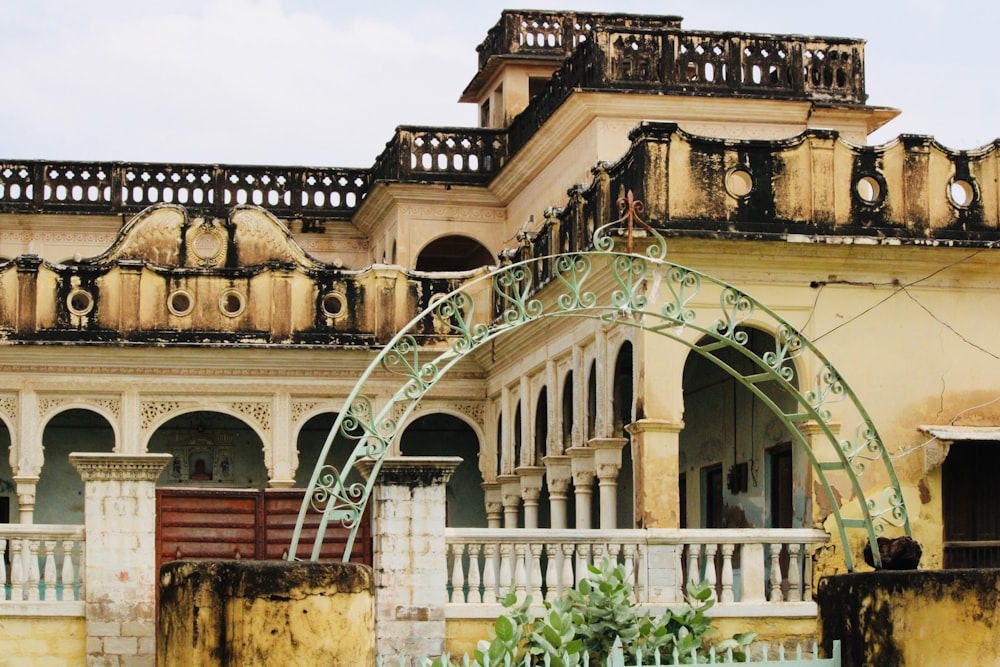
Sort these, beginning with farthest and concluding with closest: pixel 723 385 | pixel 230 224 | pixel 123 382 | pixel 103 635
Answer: pixel 230 224, pixel 123 382, pixel 723 385, pixel 103 635

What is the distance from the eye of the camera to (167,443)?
90.9ft

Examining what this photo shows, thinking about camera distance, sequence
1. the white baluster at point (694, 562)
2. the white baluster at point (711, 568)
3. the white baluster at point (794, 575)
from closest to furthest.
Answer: the white baluster at point (711, 568) < the white baluster at point (694, 562) < the white baluster at point (794, 575)

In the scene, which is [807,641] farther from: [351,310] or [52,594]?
[351,310]

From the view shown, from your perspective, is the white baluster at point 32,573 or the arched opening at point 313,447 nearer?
the white baluster at point 32,573

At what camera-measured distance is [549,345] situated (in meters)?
22.7

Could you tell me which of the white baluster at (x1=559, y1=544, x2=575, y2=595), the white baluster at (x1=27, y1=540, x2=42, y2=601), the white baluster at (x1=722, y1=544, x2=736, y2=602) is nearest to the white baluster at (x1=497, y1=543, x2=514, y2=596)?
the white baluster at (x1=559, y1=544, x2=575, y2=595)

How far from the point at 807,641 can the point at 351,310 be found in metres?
9.41

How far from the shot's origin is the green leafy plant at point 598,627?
49.2 feet

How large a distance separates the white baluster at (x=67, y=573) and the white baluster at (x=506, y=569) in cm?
367

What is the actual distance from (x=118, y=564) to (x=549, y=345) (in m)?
7.24

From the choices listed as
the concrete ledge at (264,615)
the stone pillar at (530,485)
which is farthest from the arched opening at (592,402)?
the concrete ledge at (264,615)

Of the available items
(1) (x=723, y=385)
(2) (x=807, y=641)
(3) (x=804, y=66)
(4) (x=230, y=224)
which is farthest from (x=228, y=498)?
(3) (x=804, y=66)

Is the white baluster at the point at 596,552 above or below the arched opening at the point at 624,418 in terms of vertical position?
below

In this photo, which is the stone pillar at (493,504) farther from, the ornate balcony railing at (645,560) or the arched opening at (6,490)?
the ornate balcony railing at (645,560)
